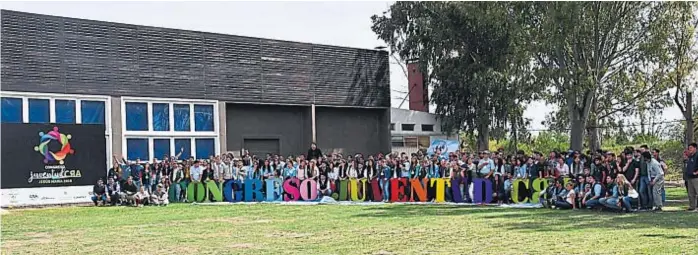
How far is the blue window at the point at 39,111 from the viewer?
2819 cm

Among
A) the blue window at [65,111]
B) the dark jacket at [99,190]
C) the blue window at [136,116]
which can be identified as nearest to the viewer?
the dark jacket at [99,190]

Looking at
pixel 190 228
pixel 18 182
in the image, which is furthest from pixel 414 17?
pixel 190 228

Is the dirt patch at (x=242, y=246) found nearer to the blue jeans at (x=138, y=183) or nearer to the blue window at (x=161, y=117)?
the blue jeans at (x=138, y=183)

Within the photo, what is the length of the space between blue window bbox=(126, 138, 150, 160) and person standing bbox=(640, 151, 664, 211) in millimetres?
17710

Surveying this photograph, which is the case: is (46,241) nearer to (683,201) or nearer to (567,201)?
(567,201)

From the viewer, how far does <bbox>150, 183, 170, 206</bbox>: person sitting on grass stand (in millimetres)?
26266

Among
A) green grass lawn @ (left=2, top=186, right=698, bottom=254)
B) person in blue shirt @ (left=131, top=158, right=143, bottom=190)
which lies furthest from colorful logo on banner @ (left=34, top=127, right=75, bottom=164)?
green grass lawn @ (left=2, top=186, right=698, bottom=254)

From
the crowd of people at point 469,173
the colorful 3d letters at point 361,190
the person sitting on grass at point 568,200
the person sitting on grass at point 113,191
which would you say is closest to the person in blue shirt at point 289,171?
the crowd of people at point 469,173

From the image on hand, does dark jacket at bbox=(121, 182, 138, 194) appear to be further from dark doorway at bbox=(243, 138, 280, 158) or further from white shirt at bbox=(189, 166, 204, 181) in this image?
dark doorway at bbox=(243, 138, 280, 158)

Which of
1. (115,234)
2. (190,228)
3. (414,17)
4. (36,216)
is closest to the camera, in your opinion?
(115,234)

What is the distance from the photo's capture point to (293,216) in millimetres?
19781

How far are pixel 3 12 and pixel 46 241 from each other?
47.6ft

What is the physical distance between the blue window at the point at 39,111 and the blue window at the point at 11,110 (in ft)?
1.31

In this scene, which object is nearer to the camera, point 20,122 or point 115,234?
point 115,234
